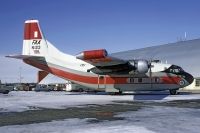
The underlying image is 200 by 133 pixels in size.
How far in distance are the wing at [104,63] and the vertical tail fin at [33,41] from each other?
708 centimetres

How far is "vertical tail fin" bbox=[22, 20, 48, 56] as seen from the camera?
41.6m

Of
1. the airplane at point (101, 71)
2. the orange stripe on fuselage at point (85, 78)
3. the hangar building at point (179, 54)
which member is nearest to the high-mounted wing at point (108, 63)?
the airplane at point (101, 71)

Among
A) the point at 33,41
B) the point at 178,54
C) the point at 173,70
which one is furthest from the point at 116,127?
the point at 178,54

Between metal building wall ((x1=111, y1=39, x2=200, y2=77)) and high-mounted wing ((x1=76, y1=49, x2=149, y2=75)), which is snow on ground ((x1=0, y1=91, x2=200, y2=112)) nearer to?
high-mounted wing ((x1=76, y1=49, x2=149, y2=75))

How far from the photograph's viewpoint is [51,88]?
81375 millimetres

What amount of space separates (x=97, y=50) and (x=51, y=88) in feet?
164

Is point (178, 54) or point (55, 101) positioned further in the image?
point (178, 54)

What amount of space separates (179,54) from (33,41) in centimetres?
4514

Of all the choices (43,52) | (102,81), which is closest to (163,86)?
(102,81)

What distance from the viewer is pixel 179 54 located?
257 ft

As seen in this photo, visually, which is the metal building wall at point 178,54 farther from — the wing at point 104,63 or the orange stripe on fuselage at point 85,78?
the wing at point 104,63

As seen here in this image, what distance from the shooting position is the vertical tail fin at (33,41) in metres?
41.6

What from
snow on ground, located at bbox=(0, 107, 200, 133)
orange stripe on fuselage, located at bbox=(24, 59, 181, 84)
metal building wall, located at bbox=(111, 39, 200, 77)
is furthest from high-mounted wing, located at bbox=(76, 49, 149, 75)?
metal building wall, located at bbox=(111, 39, 200, 77)

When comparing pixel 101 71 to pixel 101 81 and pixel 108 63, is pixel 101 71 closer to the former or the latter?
pixel 101 81
